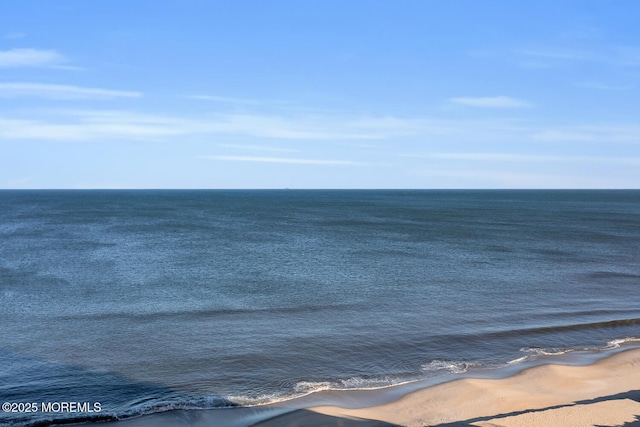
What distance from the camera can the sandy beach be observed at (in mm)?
16016

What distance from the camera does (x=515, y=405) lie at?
Answer: 683 inches

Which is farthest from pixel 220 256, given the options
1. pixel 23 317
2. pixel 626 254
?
pixel 626 254

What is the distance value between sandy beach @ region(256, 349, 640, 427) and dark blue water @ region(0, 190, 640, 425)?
7.32 ft

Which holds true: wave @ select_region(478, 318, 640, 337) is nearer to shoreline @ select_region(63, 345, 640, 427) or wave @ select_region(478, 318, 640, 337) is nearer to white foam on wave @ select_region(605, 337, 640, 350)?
white foam on wave @ select_region(605, 337, 640, 350)

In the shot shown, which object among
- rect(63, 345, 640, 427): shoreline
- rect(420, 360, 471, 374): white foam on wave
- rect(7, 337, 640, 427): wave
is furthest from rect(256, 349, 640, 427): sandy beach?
rect(420, 360, 471, 374): white foam on wave

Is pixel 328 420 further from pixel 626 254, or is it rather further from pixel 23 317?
pixel 626 254

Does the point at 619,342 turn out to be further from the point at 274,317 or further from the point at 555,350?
the point at 274,317

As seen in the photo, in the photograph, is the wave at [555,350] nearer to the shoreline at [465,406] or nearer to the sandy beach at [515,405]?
the sandy beach at [515,405]

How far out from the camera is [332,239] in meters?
70.9

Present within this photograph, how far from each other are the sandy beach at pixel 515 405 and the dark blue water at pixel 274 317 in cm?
223

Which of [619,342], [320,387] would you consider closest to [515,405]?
[320,387]

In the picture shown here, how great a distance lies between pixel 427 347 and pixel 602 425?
31.3 feet

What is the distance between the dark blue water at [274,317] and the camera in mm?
20122

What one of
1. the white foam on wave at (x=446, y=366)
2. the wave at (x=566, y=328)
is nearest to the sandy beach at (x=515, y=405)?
the white foam on wave at (x=446, y=366)
